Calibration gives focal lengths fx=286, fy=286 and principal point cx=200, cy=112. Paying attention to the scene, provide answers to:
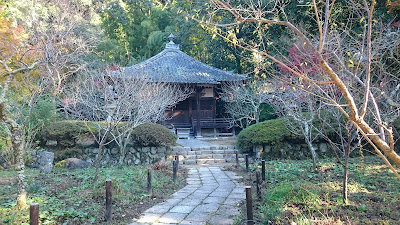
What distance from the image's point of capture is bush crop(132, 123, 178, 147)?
1077cm

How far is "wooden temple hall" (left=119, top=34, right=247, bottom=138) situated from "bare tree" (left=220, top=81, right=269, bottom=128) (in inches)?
30.0

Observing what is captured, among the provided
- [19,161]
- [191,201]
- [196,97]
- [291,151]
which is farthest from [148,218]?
[196,97]

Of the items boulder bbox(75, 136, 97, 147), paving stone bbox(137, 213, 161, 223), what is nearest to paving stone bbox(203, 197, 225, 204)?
paving stone bbox(137, 213, 161, 223)

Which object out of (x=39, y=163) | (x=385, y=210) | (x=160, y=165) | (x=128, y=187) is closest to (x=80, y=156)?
(x=39, y=163)

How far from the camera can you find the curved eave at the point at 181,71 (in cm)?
1623

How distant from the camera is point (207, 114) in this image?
18016mm

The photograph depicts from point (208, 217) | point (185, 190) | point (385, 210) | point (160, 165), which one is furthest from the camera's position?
point (160, 165)

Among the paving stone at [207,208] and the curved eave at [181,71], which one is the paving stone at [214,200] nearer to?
the paving stone at [207,208]

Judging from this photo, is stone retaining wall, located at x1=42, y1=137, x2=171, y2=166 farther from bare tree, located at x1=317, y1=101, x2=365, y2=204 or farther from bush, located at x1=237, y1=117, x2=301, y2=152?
bare tree, located at x1=317, y1=101, x2=365, y2=204

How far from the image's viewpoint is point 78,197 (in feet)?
16.6

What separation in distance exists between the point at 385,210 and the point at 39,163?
9491mm

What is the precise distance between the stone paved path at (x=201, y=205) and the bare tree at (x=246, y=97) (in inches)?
285

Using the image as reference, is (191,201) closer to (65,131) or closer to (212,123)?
(65,131)

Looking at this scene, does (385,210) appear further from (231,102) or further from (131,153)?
(231,102)
